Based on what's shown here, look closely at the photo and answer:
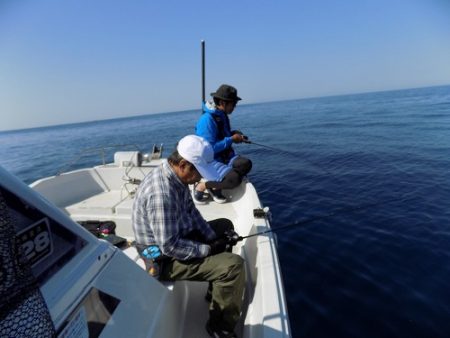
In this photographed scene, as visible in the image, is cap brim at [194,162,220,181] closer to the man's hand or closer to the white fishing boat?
the white fishing boat

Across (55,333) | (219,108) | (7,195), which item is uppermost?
(219,108)

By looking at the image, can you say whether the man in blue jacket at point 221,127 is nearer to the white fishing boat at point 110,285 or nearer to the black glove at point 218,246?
the white fishing boat at point 110,285

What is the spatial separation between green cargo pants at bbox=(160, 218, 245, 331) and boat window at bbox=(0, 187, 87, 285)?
1.29 m

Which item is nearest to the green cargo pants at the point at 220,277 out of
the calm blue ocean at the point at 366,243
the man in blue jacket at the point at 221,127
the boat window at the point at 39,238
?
the boat window at the point at 39,238

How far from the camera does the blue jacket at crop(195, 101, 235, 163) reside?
4758 millimetres

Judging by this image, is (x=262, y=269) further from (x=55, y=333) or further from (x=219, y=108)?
(x=219, y=108)

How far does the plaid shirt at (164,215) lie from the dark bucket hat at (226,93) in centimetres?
269

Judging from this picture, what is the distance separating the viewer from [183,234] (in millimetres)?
2422

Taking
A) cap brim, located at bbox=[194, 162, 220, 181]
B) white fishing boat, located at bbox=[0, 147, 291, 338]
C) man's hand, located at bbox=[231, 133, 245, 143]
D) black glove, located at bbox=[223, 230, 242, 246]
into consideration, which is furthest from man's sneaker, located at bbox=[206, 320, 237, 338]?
man's hand, located at bbox=[231, 133, 245, 143]

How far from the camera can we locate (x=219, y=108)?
193 inches

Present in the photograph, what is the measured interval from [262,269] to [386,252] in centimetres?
360

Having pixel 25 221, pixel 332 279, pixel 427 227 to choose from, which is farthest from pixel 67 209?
pixel 427 227

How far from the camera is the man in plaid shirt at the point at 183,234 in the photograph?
2.12 m

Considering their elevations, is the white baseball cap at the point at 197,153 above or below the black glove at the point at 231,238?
above
